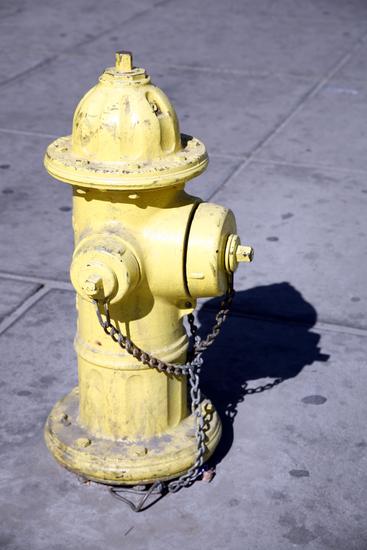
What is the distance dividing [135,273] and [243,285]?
1885 millimetres

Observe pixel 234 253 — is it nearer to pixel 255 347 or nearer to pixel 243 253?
pixel 243 253

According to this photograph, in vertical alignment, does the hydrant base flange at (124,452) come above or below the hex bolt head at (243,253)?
below

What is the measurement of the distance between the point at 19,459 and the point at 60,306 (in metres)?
1.24

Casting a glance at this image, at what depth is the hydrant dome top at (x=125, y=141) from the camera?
3049 millimetres

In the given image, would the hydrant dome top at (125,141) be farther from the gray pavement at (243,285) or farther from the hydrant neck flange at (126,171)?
the gray pavement at (243,285)

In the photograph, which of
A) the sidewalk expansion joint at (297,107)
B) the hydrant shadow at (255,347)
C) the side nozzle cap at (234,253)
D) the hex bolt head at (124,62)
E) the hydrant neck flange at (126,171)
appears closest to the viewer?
the hydrant neck flange at (126,171)

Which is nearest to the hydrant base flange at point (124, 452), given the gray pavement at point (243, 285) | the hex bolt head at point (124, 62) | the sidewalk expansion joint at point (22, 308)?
the gray pavement at point (243, 285)

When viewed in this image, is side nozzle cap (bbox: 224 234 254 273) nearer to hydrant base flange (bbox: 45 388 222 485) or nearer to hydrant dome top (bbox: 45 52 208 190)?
hydrant dome top (bbox: 45 52 208 190)

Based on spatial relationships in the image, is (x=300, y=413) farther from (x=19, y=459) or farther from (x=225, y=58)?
(x=225, y=58)

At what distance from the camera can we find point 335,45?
9.70m

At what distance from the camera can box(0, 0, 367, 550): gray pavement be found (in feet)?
11.0

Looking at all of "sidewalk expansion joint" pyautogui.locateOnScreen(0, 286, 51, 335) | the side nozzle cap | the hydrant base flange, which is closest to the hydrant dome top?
the side nozzle cap

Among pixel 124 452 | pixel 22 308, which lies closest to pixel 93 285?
pixel 124 452

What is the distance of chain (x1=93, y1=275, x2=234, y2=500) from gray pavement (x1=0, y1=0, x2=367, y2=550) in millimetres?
77
